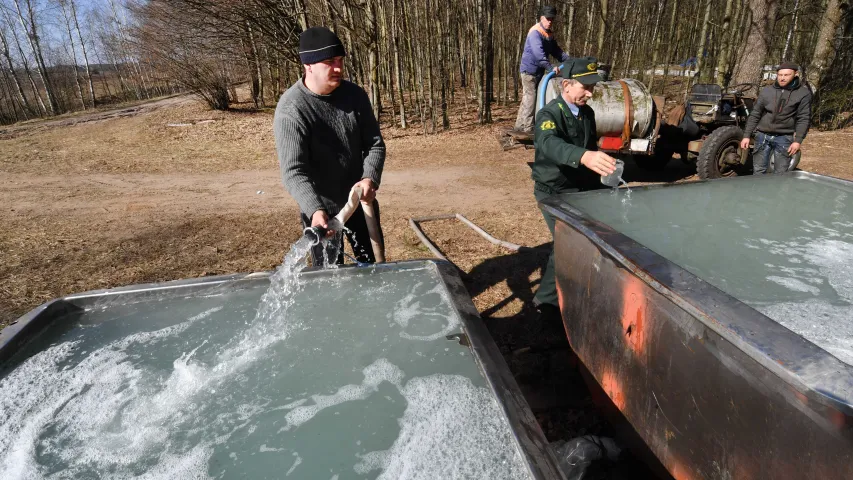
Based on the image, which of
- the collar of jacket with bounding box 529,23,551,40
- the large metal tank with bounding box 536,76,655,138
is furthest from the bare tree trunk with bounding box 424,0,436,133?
the large metal tank with bounding box 536,76,655,138

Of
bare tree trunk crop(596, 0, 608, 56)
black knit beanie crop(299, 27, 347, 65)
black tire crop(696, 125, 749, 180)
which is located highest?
bare tree trunk crop(596, 0, 608, 56)

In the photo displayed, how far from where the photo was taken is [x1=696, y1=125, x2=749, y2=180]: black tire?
6074mm

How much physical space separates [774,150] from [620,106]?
5.79 ft

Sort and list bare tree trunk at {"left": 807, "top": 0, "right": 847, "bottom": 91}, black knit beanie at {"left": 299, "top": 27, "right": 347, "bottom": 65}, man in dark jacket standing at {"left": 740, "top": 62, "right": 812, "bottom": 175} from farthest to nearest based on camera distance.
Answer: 1. bare tree trunk at {"left": 807, "top": 0, "right": 847, "bottom": 91}
2. man in dark jacket standing at {"left": 740, "top": 62, "right": 812, "bottom": 175}
3. black knit beanie at {"left": 299, "top": 27, "right": 347, "bottom": 65}

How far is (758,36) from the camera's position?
9.16 meters

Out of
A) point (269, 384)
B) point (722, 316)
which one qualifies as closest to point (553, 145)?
point (722, 316)

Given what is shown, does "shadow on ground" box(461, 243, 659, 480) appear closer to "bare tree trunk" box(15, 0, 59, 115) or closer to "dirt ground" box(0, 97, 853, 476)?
"dirt ground" box(0, 97, 853, 476)

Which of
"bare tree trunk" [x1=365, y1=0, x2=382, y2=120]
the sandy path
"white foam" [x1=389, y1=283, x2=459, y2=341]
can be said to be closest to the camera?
"white foam" [x1=389, y1=283, x2=459, y2=341]

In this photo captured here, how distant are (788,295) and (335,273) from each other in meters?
1.90

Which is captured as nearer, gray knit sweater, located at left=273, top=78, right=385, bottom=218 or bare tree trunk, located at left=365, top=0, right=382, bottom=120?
gray knit sweater, located at left=273, top=78, right=385, bottom=218

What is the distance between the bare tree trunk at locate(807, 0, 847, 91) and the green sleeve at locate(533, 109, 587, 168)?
11177mm

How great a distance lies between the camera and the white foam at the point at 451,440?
125cm

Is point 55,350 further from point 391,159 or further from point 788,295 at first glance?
point 391,159

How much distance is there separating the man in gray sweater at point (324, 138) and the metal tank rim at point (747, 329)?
4.51 feet
